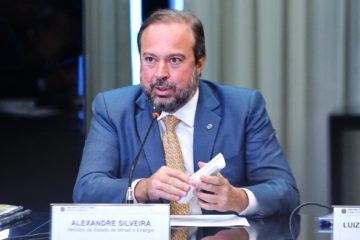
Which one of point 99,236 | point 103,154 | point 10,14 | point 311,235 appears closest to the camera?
point 99,236

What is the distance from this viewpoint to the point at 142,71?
2.24 metres

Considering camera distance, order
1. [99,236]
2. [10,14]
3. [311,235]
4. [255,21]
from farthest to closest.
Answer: [255,21] < [10,14] < [311,235] < [99,236]

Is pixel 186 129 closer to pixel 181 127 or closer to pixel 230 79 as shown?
pixel 181 127

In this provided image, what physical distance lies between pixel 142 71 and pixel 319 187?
1.35 meters

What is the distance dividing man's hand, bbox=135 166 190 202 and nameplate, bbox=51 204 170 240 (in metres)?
0.26

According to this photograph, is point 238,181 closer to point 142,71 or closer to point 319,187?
point 142,71

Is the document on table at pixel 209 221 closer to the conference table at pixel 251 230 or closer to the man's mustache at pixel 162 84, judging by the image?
the conference table at pixel 251 230

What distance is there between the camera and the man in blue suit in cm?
219

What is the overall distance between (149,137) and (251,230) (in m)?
0.58

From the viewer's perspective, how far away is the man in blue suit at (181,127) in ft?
7.19

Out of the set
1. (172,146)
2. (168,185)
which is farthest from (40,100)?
(168,185)

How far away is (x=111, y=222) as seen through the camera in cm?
Answer: 161

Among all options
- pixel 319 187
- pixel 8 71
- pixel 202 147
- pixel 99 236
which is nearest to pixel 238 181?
pixel 202 147

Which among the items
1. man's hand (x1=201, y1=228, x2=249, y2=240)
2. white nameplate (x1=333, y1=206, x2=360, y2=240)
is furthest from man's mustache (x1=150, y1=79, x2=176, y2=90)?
white nameplate (x1=333, y1=206, x2=360, y2=240)
